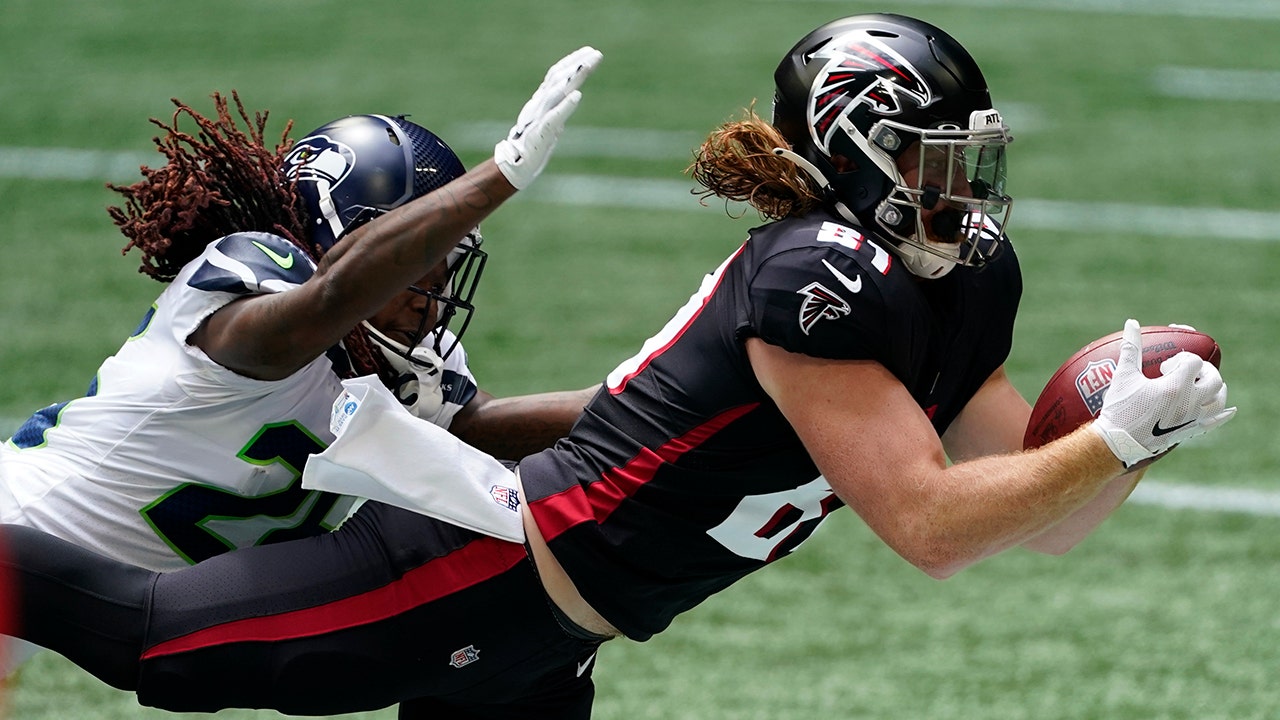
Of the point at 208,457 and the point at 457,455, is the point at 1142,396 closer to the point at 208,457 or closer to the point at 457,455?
the point at 457,455

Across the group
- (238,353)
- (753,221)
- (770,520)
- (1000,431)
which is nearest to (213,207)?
(238,353)

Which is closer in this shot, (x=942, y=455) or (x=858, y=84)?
(x=942, y=455)

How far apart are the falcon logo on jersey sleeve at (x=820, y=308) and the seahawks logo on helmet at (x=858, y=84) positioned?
0.37m

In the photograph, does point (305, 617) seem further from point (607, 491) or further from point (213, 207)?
point (213, 207)

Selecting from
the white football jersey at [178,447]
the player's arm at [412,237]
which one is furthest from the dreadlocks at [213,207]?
the player's arm at [412,237]

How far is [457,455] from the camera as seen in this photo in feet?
9.63

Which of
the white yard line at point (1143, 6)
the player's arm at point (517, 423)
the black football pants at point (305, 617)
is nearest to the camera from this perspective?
the black football pants at point (305, 617)

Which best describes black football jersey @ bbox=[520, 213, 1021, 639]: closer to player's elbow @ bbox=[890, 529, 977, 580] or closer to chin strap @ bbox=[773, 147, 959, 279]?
chin strap @ bbox=[773, 147, 959, 279]

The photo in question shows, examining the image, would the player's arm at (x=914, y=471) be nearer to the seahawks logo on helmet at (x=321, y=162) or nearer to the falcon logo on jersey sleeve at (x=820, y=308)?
the falcon logo on jersey sleeve at (x=820, y=308)

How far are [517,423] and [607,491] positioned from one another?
2.25 feet

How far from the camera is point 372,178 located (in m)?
3.22

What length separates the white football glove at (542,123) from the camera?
2.70 metres

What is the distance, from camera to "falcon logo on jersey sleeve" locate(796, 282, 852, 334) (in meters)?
2.63

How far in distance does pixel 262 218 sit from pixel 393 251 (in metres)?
0.63
